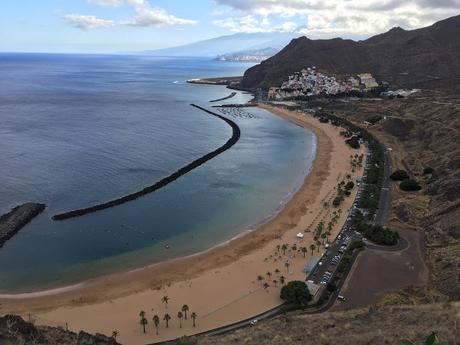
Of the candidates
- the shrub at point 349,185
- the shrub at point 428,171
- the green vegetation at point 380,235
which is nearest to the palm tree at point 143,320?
the green vegetation at point 380,235

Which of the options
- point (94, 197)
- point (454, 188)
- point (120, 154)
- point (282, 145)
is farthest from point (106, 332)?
point (282, 145)

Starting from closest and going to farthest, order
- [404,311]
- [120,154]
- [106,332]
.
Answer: [404,311], [106,332], [120,154]

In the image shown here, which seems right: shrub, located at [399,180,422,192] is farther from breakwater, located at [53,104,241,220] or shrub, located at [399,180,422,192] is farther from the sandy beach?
breakwater, located at [53,104,241,220]

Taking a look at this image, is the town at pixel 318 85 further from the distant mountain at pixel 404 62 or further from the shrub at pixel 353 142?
the shrub at pixel 353 142

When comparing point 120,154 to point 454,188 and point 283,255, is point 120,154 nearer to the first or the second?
point 283,255

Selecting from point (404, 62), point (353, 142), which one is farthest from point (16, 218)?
point (404, 62)

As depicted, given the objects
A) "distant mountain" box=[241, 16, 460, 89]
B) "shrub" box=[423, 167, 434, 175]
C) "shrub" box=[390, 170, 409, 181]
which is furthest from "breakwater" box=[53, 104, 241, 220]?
"distant mountain" box=[241, 16, 460, 89]
